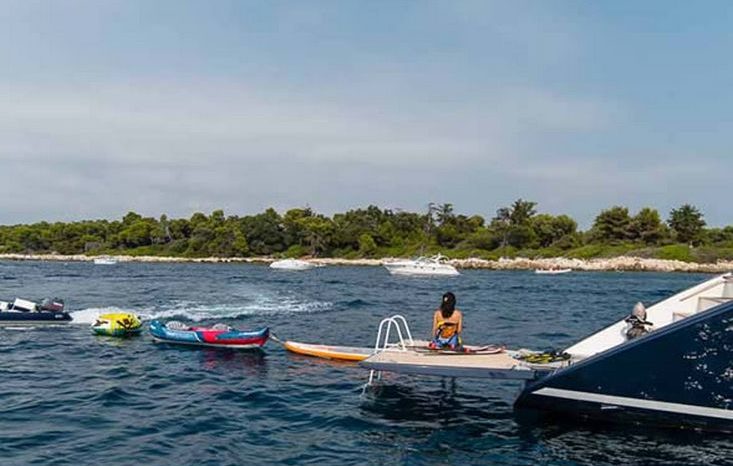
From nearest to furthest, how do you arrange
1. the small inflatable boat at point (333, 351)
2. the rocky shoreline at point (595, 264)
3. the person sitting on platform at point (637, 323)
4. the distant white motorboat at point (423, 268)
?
the person sitting on platform at point (637, 323) → the small inflatable boat at point (333, 351) → the distant white motorboat at point (423, 268) → the rocky shoreline at point (595, 264)

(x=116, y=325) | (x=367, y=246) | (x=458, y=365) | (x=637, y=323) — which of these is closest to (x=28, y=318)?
(x=116, y=325)

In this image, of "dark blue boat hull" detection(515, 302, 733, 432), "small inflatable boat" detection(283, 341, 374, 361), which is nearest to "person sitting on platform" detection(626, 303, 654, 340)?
"dark blue boat hull" detection(515, 302, 733, 432)

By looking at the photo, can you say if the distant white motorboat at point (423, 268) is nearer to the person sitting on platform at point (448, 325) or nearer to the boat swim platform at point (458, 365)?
the person sitting on platform at point (448, 325)

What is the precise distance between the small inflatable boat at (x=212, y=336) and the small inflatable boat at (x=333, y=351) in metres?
1.11

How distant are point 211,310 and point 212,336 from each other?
47.4 ft

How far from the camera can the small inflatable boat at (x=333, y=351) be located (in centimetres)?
1981

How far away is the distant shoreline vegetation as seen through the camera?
119m

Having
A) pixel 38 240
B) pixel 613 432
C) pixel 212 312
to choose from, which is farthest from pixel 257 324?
pixel 38 240


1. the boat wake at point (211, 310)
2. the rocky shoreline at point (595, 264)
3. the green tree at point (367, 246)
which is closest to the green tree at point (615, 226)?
the rocky shoreline at point (595, 264)

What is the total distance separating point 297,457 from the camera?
36.7 ft

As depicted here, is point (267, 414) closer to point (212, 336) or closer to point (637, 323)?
point (637, 323)

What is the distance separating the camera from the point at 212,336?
2175cm

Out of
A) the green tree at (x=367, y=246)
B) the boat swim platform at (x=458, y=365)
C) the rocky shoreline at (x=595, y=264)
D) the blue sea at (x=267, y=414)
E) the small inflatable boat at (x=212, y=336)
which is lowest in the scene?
the blue sea at (x=267, y=414)

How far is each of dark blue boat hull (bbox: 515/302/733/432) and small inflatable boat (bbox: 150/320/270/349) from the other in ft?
36.6
